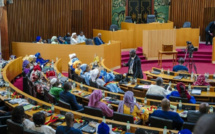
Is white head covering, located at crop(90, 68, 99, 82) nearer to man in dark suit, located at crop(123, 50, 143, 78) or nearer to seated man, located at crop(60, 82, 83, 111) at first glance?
man in dark suit, located at crop(123, 50, 143, 78)

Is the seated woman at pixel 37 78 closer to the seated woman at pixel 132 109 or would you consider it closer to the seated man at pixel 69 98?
the seated man at pixel 69 98

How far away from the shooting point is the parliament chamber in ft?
16.6

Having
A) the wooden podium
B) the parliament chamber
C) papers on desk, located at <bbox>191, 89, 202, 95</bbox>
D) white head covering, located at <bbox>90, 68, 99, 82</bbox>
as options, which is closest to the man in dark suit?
the parliament chamber

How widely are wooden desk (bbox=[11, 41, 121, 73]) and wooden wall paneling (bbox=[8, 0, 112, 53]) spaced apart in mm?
1595

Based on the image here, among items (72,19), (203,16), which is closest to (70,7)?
(72,19)

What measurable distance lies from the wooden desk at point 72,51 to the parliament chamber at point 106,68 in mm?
43

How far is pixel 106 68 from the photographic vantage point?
1007cm

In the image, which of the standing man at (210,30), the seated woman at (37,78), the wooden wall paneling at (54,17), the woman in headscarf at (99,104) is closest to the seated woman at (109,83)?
the seated woman at (37,78)

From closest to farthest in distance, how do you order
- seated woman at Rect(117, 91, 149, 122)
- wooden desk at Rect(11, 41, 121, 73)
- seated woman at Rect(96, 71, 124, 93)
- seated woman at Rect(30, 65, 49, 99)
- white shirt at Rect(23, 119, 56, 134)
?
white shirt at Rect(23, 119, 56, 134) < seated woman at Rect(117, 91, 149, 122) < seated woman at Rect(96, 71, 124, 93) < seated woman at Rect(30, 65, 49, 99) < wooden desk at Rect(11, 41, 121, 73)

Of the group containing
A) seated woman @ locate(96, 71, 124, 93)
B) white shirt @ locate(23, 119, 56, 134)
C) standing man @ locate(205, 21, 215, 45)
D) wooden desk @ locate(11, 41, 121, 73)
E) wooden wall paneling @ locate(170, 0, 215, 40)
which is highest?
wooden wall paneling @ locate(170, 0, 215, 40)

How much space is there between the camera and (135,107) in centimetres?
560

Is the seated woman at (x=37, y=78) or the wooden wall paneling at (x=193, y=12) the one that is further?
the wooden wall paneling at (x=193, y=12)

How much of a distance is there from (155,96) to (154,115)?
5.04ft

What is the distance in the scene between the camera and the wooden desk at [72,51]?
1270cm
